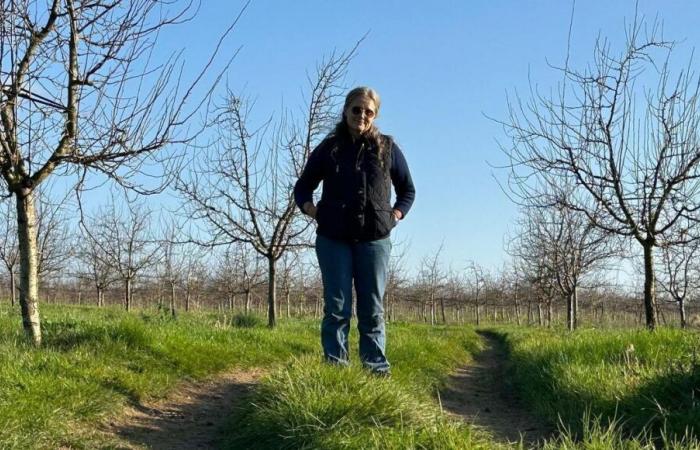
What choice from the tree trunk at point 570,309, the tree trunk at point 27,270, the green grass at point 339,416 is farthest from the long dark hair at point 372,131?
the tree trunk at point 570,309

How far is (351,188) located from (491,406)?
267 cm

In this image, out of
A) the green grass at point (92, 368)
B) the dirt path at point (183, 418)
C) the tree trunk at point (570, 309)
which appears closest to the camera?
the green grass at point (92, 368)

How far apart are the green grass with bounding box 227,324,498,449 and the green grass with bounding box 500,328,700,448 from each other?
570 millimetres

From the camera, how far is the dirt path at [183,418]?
3.29 m

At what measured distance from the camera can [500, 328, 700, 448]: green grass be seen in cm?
302

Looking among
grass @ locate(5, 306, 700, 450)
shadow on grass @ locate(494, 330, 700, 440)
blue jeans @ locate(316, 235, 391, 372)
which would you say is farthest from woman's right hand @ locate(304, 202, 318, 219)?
shadow on grass @ locate(494, 330, 700, 440)

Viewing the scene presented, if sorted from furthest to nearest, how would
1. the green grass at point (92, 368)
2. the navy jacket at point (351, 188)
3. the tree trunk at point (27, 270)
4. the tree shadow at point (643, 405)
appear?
the tree trunk at point (27, 270), the navy jacket at point (351, 188), the tree shadow at point (643, 405), the green grass at point (92, 368)

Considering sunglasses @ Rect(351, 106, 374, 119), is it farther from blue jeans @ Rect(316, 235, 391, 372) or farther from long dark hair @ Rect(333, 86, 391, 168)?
blue jeans @ Rect(316, 235, 391, 372)

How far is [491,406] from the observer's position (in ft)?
17.3

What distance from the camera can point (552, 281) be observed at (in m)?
22.4

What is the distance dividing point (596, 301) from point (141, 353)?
41804 millimetres

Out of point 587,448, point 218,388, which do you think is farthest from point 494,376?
point 587,448

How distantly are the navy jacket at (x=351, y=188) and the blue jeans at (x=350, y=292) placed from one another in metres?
0.09

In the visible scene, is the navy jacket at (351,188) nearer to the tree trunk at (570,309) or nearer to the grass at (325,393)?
the grass at (325,393)
